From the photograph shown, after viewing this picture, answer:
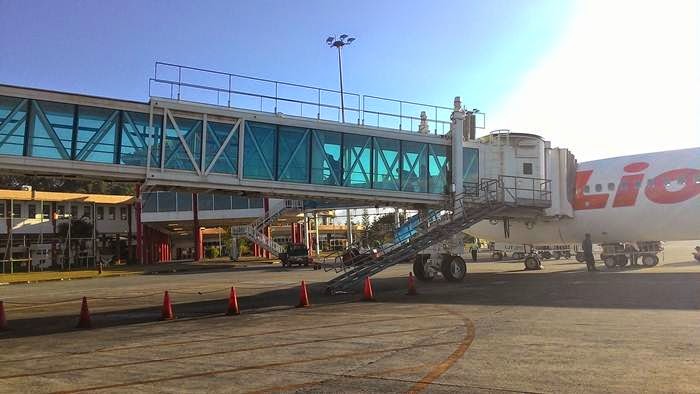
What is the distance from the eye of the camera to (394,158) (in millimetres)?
23141

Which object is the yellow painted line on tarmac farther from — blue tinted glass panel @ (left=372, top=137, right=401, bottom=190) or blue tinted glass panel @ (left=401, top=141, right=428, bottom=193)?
blue tinted glass panel @ (left=401, top=141, right=428, bottom=193)

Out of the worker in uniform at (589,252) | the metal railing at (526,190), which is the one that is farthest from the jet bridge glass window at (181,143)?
the worker in uniform at (589,252)

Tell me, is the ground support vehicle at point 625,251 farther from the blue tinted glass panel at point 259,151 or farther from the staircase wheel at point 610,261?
the blue tinted glass panel at point 259,151

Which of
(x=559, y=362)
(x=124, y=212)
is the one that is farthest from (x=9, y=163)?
(x=124, y=212)

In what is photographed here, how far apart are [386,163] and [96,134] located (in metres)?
11.0

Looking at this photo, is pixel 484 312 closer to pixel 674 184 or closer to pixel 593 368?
pixel 593 368

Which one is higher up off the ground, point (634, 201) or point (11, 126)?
point (11, 126)

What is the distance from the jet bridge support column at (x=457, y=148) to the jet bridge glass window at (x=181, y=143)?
11.3 metres

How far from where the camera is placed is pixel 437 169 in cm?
2448

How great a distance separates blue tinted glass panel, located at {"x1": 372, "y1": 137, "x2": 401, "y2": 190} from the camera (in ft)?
74.2

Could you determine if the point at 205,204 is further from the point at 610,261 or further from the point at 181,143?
the point at 181,143

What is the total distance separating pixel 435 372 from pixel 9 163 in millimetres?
13924

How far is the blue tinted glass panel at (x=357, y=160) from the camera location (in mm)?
21844

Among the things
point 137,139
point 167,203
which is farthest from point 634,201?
point 167,203
